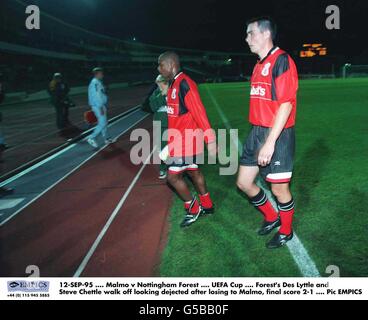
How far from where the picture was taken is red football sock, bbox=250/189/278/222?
3670mm

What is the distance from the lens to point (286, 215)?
3.42 metres

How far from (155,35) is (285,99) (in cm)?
7866

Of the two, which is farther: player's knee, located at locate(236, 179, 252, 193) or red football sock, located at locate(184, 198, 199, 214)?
red football sock, located at locate(184, 198, 199, 214)

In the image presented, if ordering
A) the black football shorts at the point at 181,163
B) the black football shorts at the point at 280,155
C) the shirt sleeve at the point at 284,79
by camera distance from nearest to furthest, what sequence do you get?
1. the shirt sleeve at the point at 284,79
2. the black football shorts at the point at 280,155
3. the black football shorts at the point at 181,163

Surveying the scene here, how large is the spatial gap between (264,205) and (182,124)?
1.21 meters

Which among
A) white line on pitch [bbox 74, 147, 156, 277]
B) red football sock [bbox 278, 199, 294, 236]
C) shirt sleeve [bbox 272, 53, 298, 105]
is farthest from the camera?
white line on pitch [bbox 74, 147, 156, 277]

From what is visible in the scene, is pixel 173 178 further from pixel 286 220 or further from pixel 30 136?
pixel 30 136

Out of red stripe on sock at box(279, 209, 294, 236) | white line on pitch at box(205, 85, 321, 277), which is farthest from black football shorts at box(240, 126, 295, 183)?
white line on pitch at box(205, 85, 321, 277)

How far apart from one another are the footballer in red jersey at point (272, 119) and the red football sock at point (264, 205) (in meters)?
0.13

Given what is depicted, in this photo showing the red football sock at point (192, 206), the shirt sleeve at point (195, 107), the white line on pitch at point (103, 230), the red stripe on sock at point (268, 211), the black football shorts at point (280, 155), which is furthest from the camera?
the red football sock at point (192, 206)

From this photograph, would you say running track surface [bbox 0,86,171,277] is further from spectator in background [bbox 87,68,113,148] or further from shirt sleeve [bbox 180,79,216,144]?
spectator in background [bbox 87,68,113,148]

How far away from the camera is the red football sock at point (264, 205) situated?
3.67 metres

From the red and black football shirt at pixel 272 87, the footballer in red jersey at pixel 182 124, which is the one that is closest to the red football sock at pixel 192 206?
the footballer in red jersey at pixel 182 124

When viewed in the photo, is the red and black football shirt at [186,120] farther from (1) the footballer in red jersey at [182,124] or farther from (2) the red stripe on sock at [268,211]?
(2) the red stripe on sock at [268,211]
